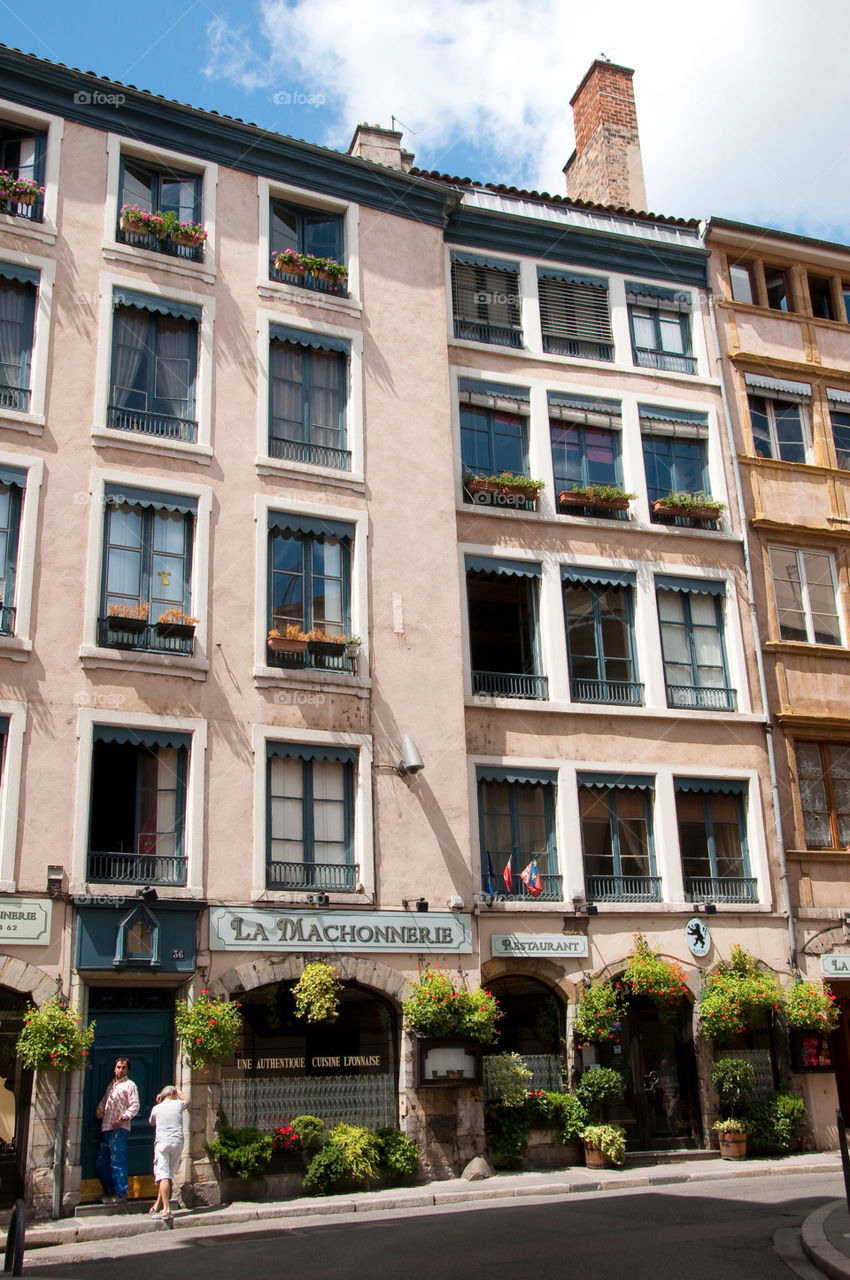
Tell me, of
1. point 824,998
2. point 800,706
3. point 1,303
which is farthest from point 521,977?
point 1,303

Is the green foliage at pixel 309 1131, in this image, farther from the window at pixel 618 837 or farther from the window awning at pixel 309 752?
the window at pixel 618 837

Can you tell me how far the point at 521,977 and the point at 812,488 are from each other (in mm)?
11765

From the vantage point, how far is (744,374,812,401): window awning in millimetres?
25875

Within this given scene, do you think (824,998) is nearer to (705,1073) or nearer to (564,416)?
(705,1073)

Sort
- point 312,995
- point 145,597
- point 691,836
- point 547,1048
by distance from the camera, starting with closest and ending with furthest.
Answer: point 312,995
point 145,597
point 547,1048
point 691,836

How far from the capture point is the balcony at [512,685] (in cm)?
2225

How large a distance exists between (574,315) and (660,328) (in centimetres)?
203

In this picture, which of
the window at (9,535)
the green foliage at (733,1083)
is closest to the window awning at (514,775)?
the green foliage at (733,1083)

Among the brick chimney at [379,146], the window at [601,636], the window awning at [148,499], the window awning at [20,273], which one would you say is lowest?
the window at [601,636]

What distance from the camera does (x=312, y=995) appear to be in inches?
701

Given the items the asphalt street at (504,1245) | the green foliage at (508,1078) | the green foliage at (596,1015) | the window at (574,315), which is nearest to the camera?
the asphalt street at (504,1245)

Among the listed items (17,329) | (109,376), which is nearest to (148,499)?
(109,376)

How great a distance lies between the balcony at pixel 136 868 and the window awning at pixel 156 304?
878 cm

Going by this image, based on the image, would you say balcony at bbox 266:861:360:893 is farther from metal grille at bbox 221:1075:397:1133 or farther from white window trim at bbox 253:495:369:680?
white window trim at bbox 253:495:369:680
